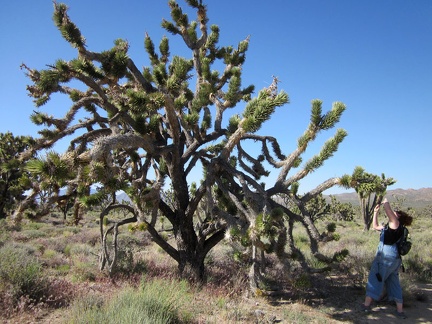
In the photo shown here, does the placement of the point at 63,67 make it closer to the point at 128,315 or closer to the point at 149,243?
the point at 128,315

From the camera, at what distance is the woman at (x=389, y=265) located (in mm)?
5414

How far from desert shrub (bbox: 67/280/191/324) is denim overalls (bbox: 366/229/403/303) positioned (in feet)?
11.8

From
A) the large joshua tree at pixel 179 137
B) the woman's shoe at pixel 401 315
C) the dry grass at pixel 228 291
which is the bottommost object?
the woman's shoe at pixel 401 315

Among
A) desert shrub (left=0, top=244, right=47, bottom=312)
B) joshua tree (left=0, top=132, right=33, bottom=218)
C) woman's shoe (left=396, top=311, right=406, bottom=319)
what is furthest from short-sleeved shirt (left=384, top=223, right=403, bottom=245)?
joshua tree (left=0, top=132, right=33, bottom=218)

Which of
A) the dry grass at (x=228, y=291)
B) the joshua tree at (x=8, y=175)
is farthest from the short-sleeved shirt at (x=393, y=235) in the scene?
the joshua tree at (x=8, y=175)

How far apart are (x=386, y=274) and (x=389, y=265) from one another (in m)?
0.21

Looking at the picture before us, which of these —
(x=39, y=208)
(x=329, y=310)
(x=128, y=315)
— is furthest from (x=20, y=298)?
(x=329, y=310)

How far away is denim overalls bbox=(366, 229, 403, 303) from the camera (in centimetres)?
543

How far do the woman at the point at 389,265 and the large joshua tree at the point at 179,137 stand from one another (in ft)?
4.88

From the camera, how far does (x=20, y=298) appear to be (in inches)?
181

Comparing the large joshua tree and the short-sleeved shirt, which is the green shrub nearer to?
the large joshua tree

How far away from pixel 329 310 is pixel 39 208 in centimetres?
561

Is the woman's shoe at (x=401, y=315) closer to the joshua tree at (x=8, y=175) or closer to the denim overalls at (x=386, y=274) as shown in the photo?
the denim overalls at (x=386, y=274)

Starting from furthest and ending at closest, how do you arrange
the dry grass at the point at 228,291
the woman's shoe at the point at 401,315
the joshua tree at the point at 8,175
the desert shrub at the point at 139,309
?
the joshua tree at the point at 8,175, the woman's shoe at the point at 401,315, the dry grass at the point at 228,291, the desert shrub at the point at 139,309
